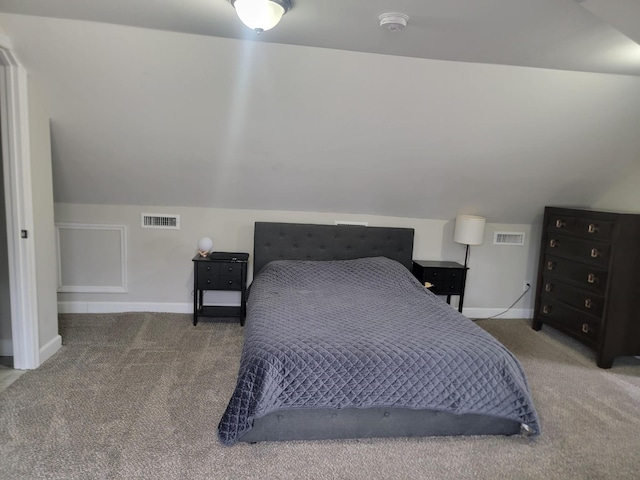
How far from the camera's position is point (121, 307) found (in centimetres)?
398

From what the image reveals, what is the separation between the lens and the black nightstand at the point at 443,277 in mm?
3918

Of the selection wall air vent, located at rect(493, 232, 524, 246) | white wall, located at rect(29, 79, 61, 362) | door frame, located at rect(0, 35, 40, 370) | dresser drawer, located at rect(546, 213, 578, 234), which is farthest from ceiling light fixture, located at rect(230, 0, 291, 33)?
wall air vent, located at rect(493, 232, 524, 246)

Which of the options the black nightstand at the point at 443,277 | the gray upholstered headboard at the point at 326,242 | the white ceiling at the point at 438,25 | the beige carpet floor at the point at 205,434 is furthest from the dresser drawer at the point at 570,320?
the white ceiling at the point at 438,25

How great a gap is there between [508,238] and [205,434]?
3.41 meters

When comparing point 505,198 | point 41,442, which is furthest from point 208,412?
point 505,198

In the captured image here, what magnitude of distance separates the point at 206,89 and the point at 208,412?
200 cm

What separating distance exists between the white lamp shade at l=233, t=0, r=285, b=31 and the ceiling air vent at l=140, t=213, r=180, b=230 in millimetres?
2312

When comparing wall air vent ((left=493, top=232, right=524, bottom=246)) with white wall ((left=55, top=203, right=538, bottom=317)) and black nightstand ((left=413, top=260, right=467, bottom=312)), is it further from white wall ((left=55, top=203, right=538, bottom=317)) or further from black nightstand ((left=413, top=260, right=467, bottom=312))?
black nightstand ((left=413, top=260, right=467, bottom=312))

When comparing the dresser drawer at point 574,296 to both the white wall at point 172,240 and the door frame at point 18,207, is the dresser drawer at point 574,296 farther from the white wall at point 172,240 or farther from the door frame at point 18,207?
the door frame at point 18,207

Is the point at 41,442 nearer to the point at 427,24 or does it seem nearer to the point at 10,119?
the point at 10,119

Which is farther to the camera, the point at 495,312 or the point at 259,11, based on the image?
the point at 495,312

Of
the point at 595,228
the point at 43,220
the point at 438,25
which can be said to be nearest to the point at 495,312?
the point at 595,228

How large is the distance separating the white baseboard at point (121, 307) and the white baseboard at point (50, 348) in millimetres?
772

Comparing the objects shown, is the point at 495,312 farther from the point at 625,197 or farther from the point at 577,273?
the point at 625,197
